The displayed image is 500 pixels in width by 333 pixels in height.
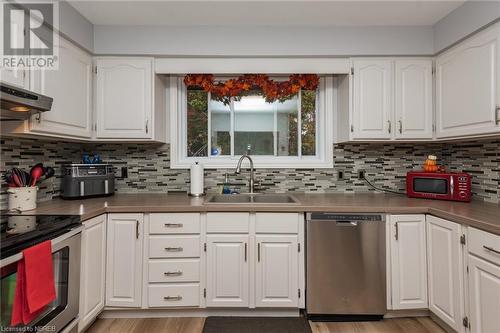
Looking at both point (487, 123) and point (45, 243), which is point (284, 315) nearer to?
point (45, 243)

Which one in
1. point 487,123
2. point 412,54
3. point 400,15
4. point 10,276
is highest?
point 400,15

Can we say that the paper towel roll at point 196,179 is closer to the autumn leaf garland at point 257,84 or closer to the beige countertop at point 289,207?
the beige countertop at point 289,207

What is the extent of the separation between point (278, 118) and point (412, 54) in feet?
4.18

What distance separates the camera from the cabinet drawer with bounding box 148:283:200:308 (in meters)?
2.01

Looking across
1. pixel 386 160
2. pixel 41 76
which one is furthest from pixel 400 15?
pixel 41 76

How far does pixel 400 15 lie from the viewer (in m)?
2.18

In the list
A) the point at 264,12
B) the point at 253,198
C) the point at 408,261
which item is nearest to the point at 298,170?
the point at 253,198

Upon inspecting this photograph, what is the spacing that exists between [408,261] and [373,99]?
133 cm

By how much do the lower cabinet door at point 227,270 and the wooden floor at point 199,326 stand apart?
0.23 m

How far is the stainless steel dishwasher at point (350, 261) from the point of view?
1.97 m

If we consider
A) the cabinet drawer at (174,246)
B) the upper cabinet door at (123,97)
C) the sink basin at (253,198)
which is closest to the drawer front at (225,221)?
the cabinet drawer at (174,246)

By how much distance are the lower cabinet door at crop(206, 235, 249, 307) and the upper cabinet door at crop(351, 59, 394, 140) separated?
1.39 meters

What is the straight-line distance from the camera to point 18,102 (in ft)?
4.56

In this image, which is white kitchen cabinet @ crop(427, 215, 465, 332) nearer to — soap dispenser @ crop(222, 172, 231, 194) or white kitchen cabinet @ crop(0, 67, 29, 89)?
soap dispenser @ crop(222, 172, 231, 194)
